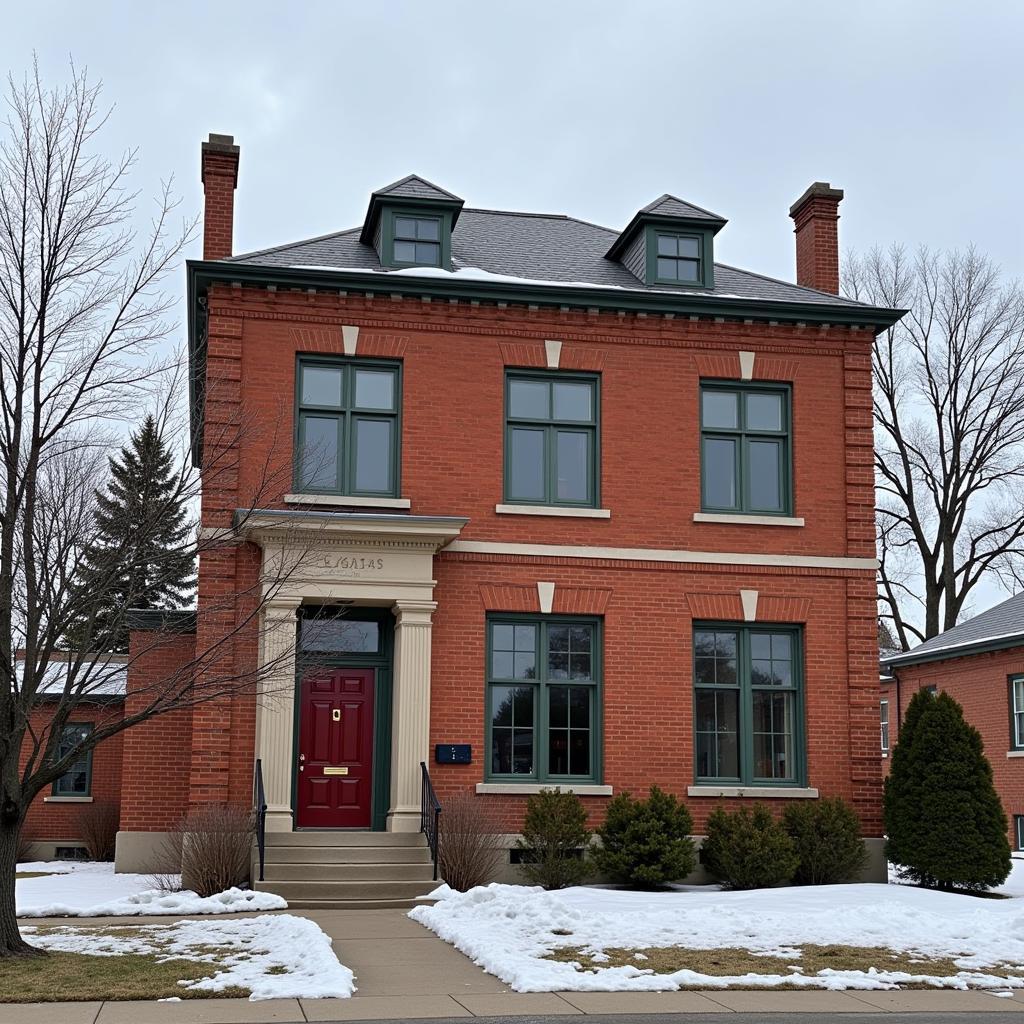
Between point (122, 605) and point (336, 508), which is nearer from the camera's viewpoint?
point (122, 605)

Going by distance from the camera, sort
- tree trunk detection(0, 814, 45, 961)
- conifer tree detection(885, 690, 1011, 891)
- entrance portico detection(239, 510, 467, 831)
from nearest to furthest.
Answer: tree trunk detection(0, 814, 45, 961) < entrance portico detection(239, 510, 467, 831) < conifer tree detection(885, 690, 1011, 891)

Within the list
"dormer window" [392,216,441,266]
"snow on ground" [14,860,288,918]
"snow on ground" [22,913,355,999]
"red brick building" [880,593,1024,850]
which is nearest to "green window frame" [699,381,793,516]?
"dormer window" [392,216,441,266]

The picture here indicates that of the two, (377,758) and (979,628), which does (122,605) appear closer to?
(377,758)

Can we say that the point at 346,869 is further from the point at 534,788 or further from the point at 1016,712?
the point at 1016,712

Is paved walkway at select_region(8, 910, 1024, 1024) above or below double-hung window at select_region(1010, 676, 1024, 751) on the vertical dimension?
below

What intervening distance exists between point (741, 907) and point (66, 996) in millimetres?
7721

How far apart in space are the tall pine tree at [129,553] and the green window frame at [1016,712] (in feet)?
71.1

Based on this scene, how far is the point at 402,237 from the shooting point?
1930cm

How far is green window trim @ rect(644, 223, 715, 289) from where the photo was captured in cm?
1980

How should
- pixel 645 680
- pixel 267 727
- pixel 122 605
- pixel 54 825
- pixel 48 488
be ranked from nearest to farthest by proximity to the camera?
pixel 122 605, pixel 48 488, pixel 267 727, pixel 645 680, pixel 54 825

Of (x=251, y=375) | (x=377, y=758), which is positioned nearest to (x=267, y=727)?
(x=377, y=758)

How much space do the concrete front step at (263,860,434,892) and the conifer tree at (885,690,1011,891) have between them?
6439mm

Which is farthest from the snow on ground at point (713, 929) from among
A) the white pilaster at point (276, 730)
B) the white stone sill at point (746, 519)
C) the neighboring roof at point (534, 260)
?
the neighboring roof at point (534, 260)

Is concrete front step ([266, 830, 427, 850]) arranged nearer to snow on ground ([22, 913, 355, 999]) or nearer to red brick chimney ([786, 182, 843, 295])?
snow on ground ([22, 913, 355, 999])
